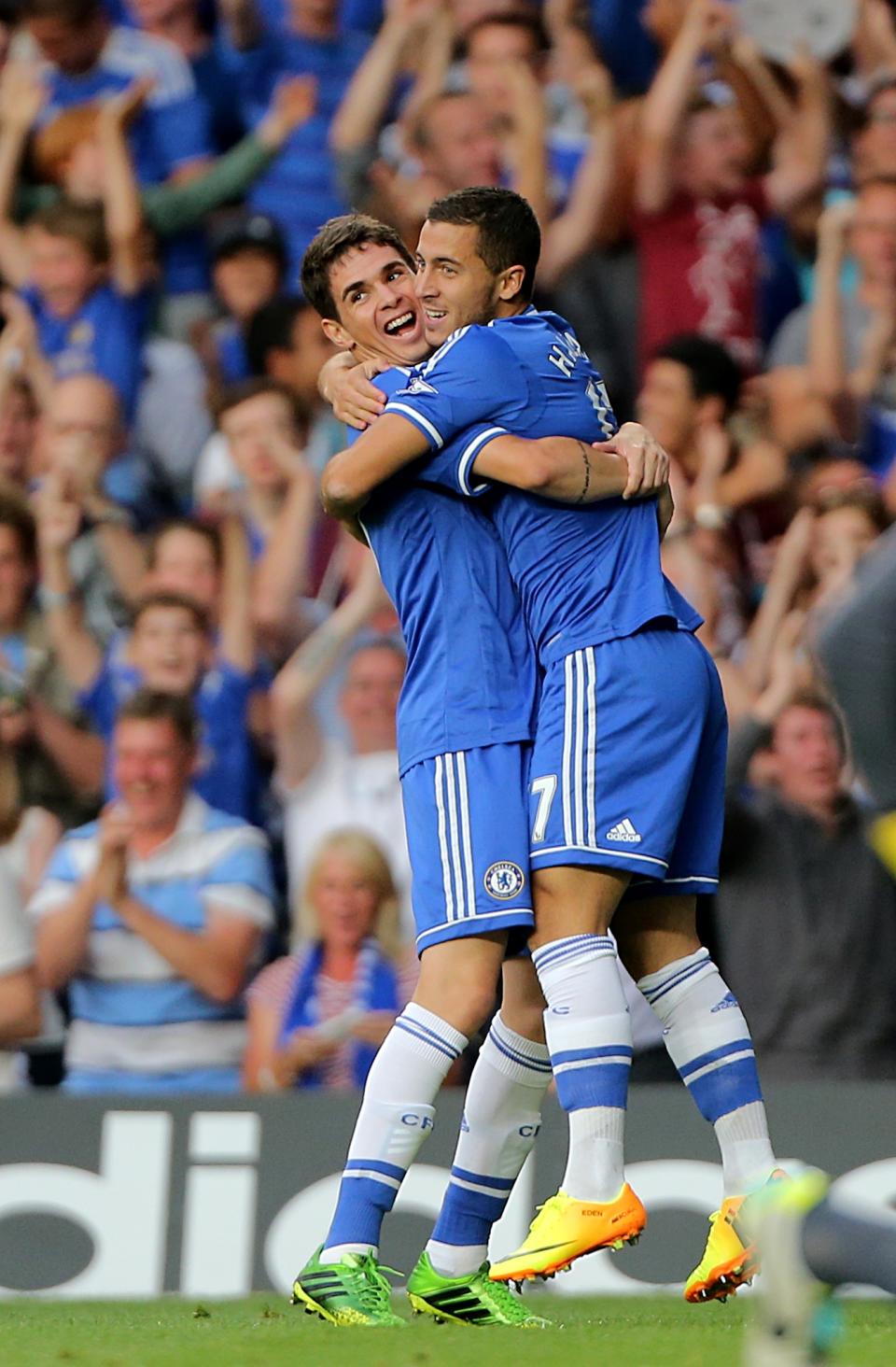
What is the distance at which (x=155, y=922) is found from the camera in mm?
7023

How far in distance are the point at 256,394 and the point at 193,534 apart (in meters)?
0.66

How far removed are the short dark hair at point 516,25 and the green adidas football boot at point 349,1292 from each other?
20.0ft

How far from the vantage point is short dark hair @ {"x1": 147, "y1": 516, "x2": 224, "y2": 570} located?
305 inches

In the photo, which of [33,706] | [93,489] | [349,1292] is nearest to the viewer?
[349,1292]

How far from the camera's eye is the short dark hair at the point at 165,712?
23.6 feet

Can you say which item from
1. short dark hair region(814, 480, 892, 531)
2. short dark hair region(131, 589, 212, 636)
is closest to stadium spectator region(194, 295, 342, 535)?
short dark hair region(131, 589, 212, 636)

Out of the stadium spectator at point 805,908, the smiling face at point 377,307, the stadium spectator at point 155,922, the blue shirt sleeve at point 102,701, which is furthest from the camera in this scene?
the blue shirt sleeve at point 102,701

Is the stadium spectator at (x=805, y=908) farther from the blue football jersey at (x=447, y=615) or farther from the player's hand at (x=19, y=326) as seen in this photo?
the player's hand at (x=19, y=326)

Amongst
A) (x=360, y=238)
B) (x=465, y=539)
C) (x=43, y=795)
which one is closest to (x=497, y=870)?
(x=465, y=539)

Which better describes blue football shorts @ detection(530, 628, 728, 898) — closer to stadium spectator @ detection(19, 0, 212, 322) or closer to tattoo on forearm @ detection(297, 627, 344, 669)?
tattoo on forearm @ detection(297, 627, 344, 669)

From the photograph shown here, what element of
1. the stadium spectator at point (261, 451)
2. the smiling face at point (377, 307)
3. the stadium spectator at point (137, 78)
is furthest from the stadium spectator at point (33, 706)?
the smiling face at point (377, 307)

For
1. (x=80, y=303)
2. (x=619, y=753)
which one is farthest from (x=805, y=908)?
(x=80, y=303)

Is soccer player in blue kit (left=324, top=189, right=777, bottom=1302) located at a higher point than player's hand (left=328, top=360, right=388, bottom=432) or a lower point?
lower

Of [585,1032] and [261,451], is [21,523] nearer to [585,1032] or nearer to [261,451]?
[261,451]
